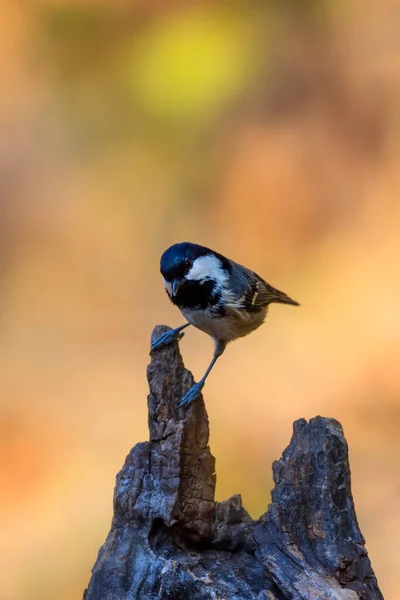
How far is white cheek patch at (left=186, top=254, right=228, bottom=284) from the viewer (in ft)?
8.68

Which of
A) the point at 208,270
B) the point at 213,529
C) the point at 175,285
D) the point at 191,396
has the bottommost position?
the point at 213,529

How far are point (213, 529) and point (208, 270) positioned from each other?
3.20 feet

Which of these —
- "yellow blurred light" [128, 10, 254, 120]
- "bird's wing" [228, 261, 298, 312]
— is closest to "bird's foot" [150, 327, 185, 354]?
"bird's wing" [228, 261, 298, 312]

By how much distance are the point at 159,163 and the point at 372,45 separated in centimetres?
174

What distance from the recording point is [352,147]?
16.5 feet

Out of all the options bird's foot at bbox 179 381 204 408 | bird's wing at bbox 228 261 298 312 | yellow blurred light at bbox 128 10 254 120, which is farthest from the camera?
yellow blurred light at bbox 128 10 254 120

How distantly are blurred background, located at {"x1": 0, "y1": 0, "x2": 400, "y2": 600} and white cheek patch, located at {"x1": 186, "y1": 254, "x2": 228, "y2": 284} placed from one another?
1821 millimetres

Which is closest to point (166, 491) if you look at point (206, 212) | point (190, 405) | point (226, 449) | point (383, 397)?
point (190, 405)

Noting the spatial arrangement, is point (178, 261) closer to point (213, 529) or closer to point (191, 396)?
point (191, 396)

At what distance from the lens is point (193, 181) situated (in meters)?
5.02

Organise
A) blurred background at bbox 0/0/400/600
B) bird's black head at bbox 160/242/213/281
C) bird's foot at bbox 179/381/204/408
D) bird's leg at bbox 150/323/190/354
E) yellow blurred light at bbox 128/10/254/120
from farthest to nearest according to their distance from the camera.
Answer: yellow blurred light at bbox 128/10/254/120 → blurred background at bbox 0/0/400/600 → bird's black head at bbox 160/242/213/281 → bird's leg at bbox 150/323/190/354 → bird's foot at bbox 179/381/204/408

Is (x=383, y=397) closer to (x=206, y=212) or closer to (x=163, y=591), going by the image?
(x=206, y=212)

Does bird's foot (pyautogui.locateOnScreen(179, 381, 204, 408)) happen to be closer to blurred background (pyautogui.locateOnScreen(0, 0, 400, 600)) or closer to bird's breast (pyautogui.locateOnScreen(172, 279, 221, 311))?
bird's breast (pyautogui.locateOnScreen(172, 279, 221, 311))

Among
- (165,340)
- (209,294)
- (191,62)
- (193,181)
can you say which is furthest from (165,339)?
(191,62)
